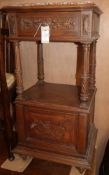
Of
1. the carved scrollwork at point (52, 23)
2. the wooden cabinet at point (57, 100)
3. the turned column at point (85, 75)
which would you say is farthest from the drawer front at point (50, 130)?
the carved scrollwork at point (52, 23)

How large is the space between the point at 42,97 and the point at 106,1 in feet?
2.76

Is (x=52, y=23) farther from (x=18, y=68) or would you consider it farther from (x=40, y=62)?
(x=40, y=62)

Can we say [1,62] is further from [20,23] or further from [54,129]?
[54,129]

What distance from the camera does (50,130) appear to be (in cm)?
131

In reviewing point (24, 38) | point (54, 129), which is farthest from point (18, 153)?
point (24, 38)

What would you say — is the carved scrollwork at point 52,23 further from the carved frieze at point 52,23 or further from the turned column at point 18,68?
the turned column at point 18,68

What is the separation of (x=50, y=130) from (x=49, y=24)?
67 centimetres

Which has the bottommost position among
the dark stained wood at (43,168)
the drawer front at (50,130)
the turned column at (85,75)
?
the dark stained wood at (43,168)

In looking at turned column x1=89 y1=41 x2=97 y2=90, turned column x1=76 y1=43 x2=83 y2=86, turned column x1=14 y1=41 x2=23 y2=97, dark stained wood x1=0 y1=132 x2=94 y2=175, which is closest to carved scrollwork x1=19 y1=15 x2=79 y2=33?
turned column x1=14 y1=41 x2=23 y2=97

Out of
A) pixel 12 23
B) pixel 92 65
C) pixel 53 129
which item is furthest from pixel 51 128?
pixel 12 23

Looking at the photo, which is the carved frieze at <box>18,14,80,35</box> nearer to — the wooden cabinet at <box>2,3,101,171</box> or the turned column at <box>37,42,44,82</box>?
the wooden cabinet at <box>2,3,101,171</box>

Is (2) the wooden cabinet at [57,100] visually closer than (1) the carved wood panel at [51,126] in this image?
Yes

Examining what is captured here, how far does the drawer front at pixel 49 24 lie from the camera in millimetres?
1080

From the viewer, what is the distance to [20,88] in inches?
52.4
